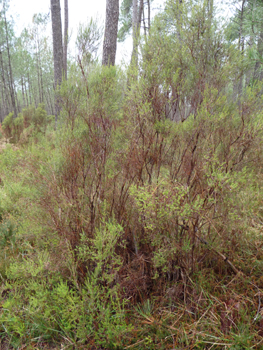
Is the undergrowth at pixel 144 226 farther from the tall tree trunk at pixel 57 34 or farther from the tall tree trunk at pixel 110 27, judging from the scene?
the tall tree trunk at pixel 57 34

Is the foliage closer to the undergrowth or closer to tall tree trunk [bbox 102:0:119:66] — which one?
tall tree trunk [bbox 102:0:119:66]

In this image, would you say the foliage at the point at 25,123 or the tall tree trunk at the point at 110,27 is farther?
the foliage at the point at 25,123

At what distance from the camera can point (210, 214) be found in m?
2.02

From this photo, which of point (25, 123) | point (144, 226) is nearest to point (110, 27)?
point (144, 226)

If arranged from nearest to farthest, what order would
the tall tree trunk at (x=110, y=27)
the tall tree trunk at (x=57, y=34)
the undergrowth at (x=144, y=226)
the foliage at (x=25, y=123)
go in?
the undergrowth at (x=144, y=226) < the tall tree trunk at (x=110, y=27) < the tall tree trunk at (x=57, y=34) < the foliage at (x=25, y=123)

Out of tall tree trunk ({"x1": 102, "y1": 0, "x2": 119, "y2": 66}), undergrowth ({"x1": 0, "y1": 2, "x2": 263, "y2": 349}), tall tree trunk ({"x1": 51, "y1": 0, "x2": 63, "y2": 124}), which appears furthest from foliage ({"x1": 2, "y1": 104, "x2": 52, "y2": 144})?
undergrowth ({"x1": 0, "y1": 2, "x2": 263, "y2": 349})

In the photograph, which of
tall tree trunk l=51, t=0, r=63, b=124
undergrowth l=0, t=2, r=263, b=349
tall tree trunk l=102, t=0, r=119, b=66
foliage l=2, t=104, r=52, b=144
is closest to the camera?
undergrowth l=0, t=2, r=263, b=349

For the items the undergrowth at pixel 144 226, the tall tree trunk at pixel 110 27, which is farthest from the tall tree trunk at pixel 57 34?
the undergrowth at pixel 144 226

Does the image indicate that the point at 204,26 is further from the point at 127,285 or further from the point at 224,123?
the point at 127,285

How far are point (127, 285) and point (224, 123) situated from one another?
190 centimetres

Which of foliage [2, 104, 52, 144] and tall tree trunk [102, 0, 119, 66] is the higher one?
tall tree trunk [102, 0, 119, 66]

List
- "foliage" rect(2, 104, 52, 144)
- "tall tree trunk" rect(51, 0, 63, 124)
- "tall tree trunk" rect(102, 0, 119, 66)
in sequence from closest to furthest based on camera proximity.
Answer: "tall tree trunk" rect(102, 0, 119, 66), "tall tree trunk" rect(51, 0, 63, 124), "foliage" rect(2, 104, 52, 144)

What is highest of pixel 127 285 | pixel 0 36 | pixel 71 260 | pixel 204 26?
pixel 0 36

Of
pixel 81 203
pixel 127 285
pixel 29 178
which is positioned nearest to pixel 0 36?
pixel 29 178
